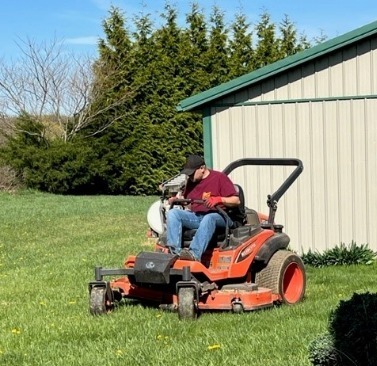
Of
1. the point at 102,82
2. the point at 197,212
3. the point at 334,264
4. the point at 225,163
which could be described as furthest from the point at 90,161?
the point at 197,212

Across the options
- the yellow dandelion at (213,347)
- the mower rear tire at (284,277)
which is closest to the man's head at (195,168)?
the mower rear tire at (284,277)

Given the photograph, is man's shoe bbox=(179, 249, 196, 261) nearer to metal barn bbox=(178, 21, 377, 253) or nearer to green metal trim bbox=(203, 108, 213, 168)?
metal barn bbox=(178, 21, 377, 253)

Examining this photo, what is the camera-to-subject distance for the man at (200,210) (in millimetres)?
7406

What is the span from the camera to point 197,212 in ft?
25.7

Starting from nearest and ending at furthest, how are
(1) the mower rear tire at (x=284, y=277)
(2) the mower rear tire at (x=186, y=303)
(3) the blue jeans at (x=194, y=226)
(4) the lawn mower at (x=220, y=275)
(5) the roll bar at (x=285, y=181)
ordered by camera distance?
(2) the mower rear tire at (x=186, y=303)
(4) the lawn mower at (x=220, y=275)
(3) the blue jeans at (x=194, y=226)
(1) the mower rear tire at (x=284, y=277)
(5) the roll bar at (x=285, y=181)

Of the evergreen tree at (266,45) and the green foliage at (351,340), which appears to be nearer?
the green foliage at (351,340)

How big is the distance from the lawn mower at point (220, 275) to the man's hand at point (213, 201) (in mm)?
92

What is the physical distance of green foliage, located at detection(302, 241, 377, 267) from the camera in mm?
10586

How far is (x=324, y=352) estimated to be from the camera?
4.31 metres

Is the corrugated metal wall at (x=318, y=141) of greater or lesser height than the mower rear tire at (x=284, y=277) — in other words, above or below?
above

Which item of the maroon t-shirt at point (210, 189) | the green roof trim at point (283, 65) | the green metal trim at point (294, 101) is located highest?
the green roof trim at point (283, 65)

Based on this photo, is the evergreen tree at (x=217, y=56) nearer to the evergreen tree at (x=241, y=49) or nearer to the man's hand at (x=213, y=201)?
the evergreen tree at (x=241, y=49)

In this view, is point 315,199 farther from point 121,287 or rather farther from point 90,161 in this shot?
point 90,161

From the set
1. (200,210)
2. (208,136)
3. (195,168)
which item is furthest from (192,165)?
(208,136)
